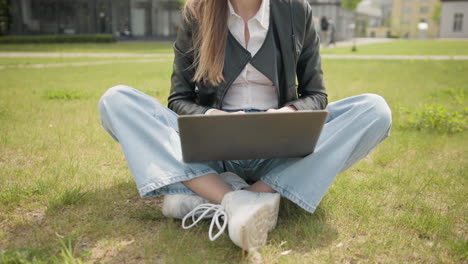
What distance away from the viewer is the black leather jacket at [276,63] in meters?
2.00

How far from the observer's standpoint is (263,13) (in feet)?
6.62

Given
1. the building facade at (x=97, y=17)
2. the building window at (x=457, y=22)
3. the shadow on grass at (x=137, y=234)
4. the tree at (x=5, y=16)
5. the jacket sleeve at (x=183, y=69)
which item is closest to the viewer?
the shadow on grass at (x=137, y=234)

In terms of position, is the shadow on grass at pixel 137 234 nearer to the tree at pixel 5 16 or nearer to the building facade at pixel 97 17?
the tree at pixel 5 16

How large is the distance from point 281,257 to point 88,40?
2337cm

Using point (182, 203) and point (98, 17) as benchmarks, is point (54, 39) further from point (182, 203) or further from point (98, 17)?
point (182, 203)

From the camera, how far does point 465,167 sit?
A: 2879 millimetres

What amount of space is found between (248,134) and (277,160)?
1.33 feet

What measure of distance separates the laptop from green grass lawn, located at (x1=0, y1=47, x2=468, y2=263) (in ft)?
1.16

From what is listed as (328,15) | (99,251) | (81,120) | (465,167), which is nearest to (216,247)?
(99,251)

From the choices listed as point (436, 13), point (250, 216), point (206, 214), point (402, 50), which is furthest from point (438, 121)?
point (436, 13)

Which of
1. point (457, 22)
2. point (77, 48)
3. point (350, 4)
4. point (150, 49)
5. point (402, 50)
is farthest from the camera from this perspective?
point (457, 22)

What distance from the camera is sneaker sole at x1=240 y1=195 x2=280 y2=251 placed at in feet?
4.97

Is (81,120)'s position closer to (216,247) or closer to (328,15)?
(216,247)

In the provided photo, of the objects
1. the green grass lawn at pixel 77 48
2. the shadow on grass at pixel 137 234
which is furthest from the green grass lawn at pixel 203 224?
the green grass lawn at pixel 77 48
